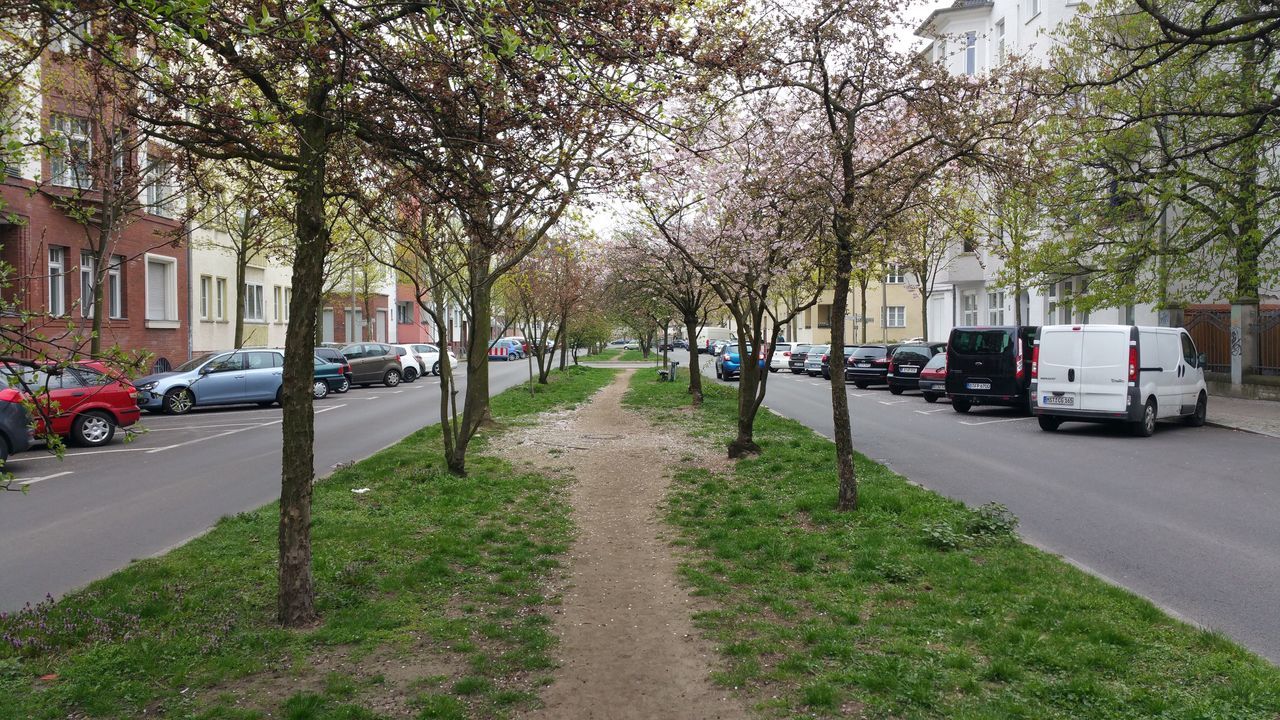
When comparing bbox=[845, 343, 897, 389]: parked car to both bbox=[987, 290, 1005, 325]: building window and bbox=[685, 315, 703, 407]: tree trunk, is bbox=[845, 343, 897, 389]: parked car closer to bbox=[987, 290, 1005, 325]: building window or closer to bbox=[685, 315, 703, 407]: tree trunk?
bbox=[685, 315, 703, 407]: tree trunk

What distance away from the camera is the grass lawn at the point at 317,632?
175 inches

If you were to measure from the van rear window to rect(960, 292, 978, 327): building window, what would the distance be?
24.9 m

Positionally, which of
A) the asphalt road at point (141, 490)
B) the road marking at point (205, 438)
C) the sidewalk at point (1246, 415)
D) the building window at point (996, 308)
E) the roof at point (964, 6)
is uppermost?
the roof at point (964, 6)

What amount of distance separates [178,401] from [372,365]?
44.5 ft

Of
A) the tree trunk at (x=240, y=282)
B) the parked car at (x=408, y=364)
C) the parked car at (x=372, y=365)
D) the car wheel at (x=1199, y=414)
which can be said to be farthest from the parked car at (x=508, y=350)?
the car wheel at (x=1199, y=414)

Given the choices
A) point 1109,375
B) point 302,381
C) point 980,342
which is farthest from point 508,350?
point 302,381

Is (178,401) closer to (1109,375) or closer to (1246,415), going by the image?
(1109,375)

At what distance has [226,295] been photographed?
3822cm

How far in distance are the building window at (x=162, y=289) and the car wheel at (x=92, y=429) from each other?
669 inches

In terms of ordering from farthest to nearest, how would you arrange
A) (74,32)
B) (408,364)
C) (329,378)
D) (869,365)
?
1. (408,364)
2. (869,365)
3. (329,378)
4. (74,32)

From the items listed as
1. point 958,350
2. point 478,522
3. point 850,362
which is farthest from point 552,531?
point 850,362

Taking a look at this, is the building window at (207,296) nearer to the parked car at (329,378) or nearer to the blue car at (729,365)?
the parked car at (329,378)

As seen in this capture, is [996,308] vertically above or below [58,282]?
below

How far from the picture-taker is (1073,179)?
23594 millimetres
